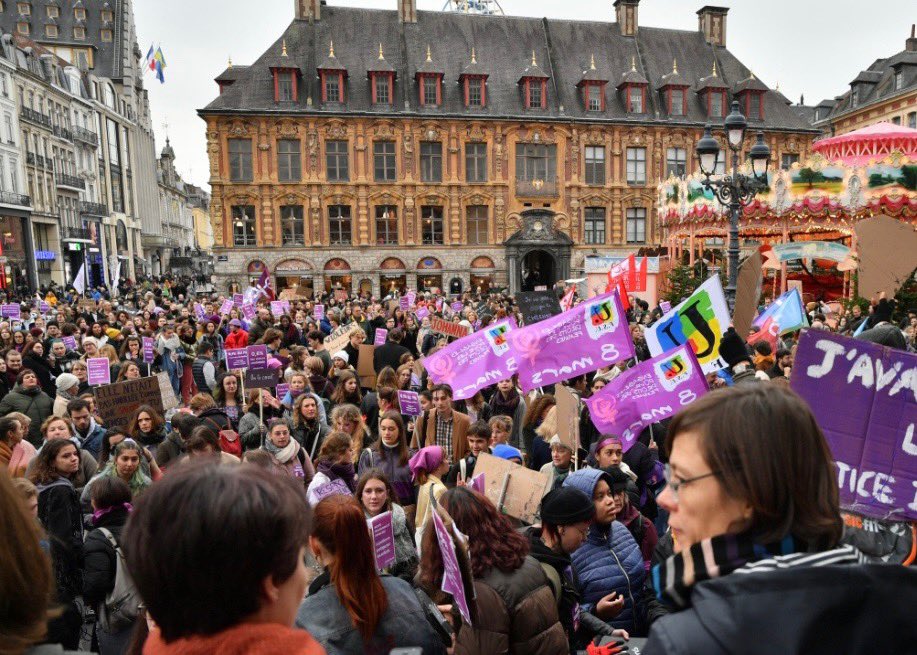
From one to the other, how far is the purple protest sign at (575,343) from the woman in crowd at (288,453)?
2408 millimetres

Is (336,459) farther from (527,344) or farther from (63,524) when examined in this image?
(527,344)

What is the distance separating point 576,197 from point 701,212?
15502 millimetres

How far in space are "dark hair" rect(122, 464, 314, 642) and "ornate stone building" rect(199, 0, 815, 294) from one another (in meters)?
34.7

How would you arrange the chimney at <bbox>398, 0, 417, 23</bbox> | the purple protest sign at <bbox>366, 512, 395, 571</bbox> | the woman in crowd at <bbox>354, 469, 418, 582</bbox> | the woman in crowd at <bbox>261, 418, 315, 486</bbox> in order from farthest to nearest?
the chimney at <bbox>398, 0, 417, 23</bbox>
the woman in crowd at <bbox>261, 418, 315, 486</bbox>
the woman in crowd at <bbox>354, 469, 418, 582</bbox>
the purple protest sign at <bbox>366, 512, 395, 571</bbox>

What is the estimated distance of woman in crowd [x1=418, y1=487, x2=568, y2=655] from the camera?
8.87ft

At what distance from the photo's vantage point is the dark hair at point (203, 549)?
1.34m

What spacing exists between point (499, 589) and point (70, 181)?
182ft

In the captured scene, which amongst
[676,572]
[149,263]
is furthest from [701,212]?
[149,263]

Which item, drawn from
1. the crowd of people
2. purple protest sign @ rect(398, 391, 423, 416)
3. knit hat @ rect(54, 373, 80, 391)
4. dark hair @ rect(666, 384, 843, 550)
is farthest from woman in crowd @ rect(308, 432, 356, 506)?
knit hat @ rect(54, 373, 80, 391)

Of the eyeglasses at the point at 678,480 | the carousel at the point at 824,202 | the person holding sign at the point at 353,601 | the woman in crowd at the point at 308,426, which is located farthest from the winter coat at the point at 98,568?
the carousel at the point at 824,202

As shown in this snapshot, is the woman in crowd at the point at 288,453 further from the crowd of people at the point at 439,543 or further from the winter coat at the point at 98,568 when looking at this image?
the winter coat at the point at 98,568

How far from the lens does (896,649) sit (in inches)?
48.5

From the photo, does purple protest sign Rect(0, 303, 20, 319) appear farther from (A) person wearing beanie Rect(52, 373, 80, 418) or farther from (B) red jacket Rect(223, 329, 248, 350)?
(A) person wearing beanie Rect(52, 373, 80, 418)

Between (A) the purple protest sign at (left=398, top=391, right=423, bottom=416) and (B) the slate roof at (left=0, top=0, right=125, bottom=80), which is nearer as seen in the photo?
(A) the purple protest sign at (left=398, top=391, right=423, bottom=416)
